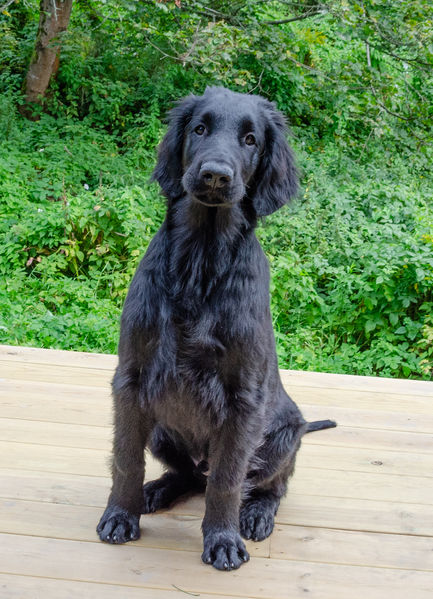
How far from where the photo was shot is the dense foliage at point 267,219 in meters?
4.55

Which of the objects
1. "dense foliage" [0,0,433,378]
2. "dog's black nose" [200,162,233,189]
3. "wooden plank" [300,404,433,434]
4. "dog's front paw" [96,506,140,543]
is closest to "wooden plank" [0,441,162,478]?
"dog's front paw" [96,506,140,543]

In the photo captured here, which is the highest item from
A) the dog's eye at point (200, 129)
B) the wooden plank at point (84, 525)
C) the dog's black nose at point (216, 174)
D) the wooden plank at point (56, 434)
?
the dog's eye at point (200, 129)

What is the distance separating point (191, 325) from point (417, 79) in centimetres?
625

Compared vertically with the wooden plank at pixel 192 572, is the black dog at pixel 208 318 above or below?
above

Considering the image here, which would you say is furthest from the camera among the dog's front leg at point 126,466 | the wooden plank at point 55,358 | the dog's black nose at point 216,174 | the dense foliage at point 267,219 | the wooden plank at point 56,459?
the dense foliage at point 267,219

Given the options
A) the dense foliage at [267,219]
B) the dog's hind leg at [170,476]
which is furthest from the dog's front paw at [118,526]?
the dense foliage at [267,219]

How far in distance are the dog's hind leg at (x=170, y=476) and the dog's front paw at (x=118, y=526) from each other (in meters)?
0.13

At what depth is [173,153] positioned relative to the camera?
2129mm

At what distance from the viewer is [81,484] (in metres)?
2.44

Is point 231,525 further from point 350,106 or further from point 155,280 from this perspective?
point 350,106

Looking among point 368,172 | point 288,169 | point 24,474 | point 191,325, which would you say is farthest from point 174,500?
point 368,172

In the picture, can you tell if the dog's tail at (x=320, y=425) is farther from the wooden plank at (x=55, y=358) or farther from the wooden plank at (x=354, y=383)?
the wooden plank at (x=55, y=358)

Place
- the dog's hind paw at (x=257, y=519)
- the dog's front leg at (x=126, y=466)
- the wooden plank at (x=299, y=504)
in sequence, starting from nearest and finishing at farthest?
the dog's front leg at (x=126, y=466) < the dog's hind paw at (x=257, y=519) < the wooden plank at (x=299, y=504)

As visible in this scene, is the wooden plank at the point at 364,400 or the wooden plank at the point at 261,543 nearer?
the wooden plank at the point at 261,543
